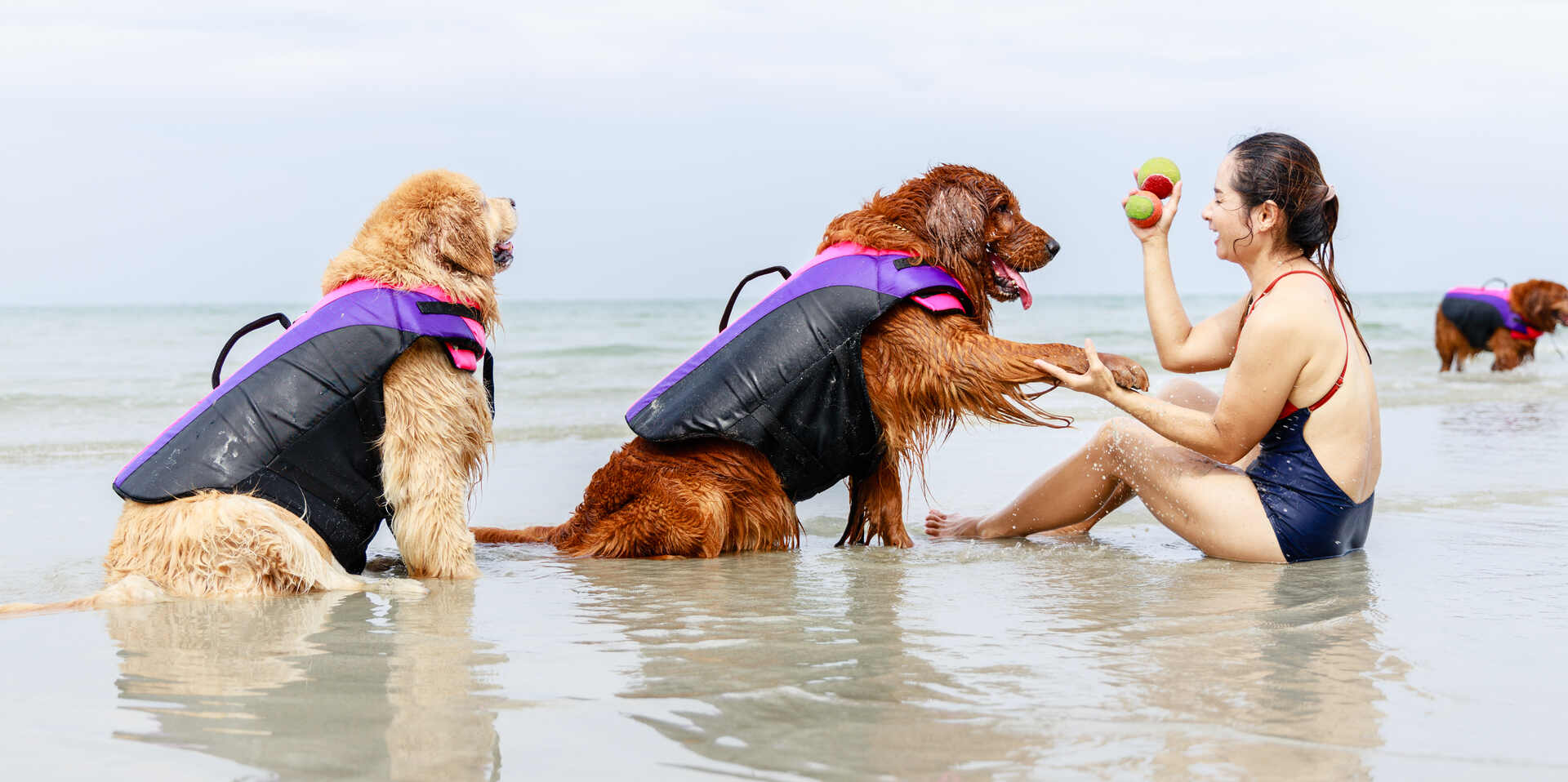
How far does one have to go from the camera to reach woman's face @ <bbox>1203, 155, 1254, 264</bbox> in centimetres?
430

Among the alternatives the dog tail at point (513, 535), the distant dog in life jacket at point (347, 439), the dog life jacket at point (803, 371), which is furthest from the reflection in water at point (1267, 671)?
the dog tail at point (513, 535)

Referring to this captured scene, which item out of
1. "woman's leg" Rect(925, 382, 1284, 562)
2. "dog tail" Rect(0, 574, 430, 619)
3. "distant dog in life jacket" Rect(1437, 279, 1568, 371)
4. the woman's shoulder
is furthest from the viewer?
"distant dog in life jacket" Rect(1437, 279, 1568, 371)

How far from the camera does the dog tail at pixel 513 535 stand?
15.9 feet

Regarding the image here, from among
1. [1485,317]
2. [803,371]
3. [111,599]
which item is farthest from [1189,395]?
[1485,317]

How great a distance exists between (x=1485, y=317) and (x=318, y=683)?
1556 cm

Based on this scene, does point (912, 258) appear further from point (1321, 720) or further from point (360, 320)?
point (1321, 720)

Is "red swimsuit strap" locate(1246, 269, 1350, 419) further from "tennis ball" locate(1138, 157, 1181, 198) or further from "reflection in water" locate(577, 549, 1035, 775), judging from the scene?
"reflection in water" locate(577, 549, 1035, 775)

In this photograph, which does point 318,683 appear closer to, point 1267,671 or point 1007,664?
point 1007,664

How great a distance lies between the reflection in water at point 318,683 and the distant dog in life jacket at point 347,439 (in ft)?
0.53

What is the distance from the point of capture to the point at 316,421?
12.5ft

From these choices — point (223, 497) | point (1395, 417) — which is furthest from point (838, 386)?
point (1395, 417)

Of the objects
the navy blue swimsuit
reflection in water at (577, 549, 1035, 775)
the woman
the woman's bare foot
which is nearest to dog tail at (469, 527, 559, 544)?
reflection in water at (577, 549, 1035, 775)

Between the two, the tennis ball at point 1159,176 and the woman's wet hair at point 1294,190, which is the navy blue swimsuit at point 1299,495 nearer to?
the woman's wet hair at point 1294,190

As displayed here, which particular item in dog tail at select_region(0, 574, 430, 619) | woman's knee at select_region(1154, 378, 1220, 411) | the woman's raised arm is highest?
the woman's raised arm
